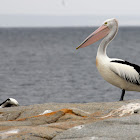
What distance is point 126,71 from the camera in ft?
24.2

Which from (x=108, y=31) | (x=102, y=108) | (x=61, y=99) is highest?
(x=108, y=31)

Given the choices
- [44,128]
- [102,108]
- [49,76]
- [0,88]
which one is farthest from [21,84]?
[44,128]

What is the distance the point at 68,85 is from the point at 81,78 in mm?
3299

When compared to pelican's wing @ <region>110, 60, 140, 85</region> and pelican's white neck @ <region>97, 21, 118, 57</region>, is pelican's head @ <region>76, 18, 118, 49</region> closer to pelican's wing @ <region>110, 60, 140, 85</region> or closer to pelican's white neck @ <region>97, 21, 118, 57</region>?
pelican's white neck @ <region>97, 21, 118, 57</region>

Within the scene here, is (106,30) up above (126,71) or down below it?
above

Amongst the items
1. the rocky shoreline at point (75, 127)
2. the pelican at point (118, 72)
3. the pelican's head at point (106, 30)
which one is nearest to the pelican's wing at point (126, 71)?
the pelican at point (118, 72)

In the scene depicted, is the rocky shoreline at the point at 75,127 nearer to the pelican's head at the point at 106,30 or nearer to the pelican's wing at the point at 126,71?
the pelican's wing at the point at 126,71

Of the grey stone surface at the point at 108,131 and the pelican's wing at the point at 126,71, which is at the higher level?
the pelican's wing at the point at 126,71

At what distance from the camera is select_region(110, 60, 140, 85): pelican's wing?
728 centimetres

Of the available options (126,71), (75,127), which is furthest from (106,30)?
(75,127)

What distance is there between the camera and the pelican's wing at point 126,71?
7.28 meters

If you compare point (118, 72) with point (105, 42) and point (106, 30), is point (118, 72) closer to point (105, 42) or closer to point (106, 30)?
point (105, 42)

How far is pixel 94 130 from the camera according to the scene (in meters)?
3.94

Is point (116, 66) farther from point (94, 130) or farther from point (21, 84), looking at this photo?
point (21, 84)
